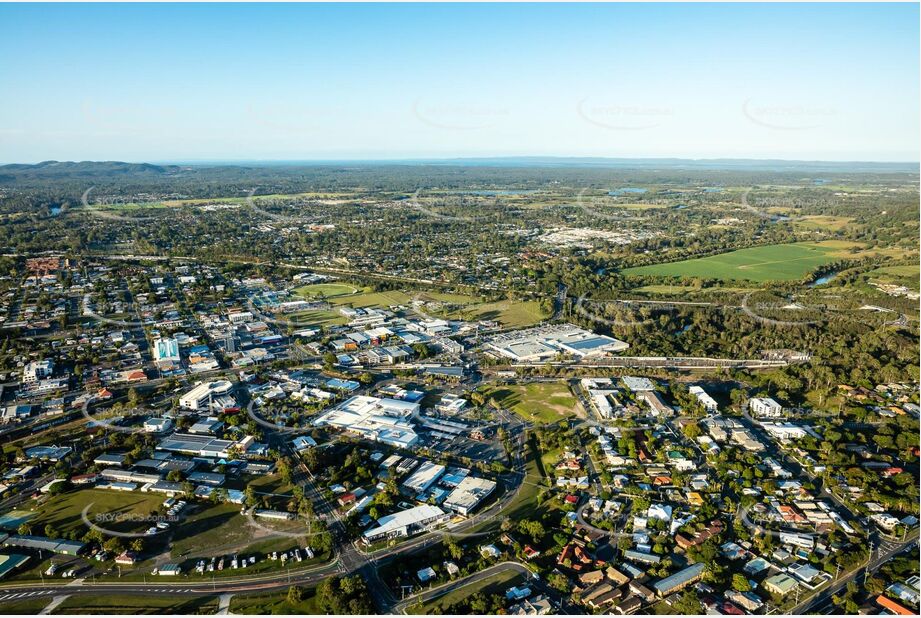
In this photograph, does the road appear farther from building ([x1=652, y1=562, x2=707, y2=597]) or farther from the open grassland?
the open grassland

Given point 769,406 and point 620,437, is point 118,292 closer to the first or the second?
point 620,437

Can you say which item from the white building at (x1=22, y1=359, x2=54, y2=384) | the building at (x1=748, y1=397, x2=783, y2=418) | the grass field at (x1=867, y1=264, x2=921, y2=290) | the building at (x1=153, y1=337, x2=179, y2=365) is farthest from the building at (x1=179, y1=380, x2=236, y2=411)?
the grass field at (x1=867, y1=264, x2=921, y2=290)

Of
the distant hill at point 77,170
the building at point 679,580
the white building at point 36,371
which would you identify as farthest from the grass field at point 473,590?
the distant hill at point 77,170

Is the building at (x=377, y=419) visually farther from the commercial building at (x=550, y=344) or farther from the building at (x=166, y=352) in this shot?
the building at (x=166, y=352)

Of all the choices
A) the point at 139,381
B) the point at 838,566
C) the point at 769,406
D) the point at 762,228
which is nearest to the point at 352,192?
the point at 762,228

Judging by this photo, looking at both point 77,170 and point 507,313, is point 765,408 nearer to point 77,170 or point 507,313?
point 507,313

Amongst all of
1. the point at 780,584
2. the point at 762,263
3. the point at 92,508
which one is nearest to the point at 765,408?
the point at 780,584

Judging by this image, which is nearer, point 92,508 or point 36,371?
point 92,508
